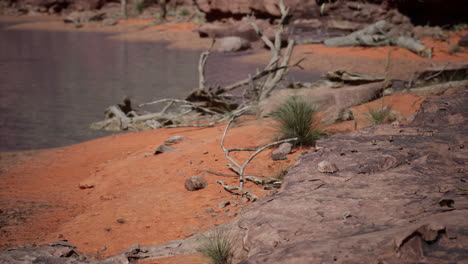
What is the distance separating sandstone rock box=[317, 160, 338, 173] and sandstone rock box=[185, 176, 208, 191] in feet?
5.32

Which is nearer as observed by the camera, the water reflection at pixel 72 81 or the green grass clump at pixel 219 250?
the green grass clump at pixel 219 250

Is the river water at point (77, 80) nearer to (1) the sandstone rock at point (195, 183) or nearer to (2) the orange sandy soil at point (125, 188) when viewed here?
(2) the orange sandy soil at point (125, 188)

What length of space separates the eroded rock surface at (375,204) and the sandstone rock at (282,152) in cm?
88

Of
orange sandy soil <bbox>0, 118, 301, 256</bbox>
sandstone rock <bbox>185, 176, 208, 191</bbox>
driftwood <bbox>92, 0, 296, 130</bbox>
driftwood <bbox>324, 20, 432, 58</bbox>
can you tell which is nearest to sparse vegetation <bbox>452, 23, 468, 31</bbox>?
driftwood <bbox>324, 20, 432, 58</bbox>

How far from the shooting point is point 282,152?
4902 millimetres

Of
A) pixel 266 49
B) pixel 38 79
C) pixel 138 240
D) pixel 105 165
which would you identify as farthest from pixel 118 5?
pixel 138 240

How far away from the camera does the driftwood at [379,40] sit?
16.2 m

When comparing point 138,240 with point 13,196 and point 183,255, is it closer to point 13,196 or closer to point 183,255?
point 183,255

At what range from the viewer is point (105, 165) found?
20.8 feet

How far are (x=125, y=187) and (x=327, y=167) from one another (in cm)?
275

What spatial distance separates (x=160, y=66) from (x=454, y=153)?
14.6 metres

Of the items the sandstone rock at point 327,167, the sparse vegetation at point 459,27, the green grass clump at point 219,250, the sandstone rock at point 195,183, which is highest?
the sparse vegetation at point 459,27

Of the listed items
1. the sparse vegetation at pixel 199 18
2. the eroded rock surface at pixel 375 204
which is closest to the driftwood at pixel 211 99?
the eroded rock surface at pixel 375 204

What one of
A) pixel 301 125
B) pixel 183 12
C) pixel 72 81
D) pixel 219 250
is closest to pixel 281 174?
pixel 301 125
